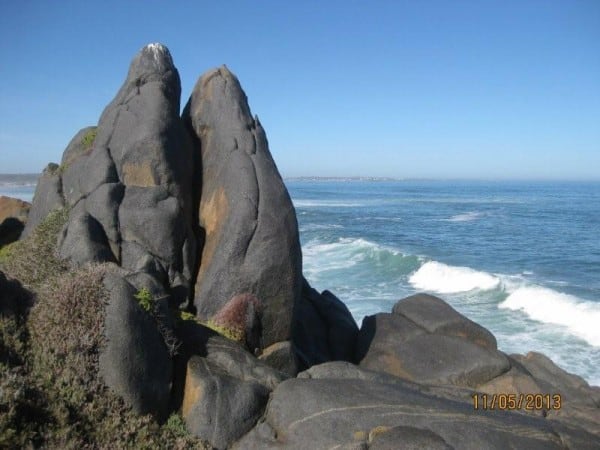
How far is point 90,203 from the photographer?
13.1 m

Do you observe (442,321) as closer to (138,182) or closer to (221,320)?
(221,320)

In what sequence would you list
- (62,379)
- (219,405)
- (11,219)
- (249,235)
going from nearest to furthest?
1. (62,379)
2. (219,405)
3. (249,235)
4. (11,219)

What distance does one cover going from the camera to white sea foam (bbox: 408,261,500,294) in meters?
30.1

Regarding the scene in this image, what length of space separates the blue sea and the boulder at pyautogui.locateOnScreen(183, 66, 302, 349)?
1149cm

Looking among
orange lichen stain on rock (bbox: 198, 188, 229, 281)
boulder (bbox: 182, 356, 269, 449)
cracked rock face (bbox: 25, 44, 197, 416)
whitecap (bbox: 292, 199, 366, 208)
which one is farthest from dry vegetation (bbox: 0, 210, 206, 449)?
whitecap (bbox: 292, 199, 366, 208)

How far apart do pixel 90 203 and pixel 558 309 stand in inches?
870

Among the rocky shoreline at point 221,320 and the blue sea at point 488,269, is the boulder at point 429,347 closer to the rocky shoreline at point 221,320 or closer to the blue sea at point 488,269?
the rocky shoreline at point 221,320

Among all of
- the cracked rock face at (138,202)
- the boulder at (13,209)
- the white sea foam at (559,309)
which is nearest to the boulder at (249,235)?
the cracked rock face at (138,202)

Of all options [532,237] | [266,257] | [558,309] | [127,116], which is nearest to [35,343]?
[266,257]

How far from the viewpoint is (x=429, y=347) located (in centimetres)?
1412

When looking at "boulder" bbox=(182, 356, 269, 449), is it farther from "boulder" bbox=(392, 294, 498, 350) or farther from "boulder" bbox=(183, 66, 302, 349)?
"boulder" bbox=(392, 294, 498, 350)

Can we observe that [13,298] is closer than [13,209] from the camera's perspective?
Yes

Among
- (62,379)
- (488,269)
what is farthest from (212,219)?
(488,269)

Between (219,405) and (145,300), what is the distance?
Answer: 2.23m
